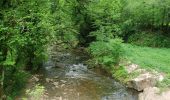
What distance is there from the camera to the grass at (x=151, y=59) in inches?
961

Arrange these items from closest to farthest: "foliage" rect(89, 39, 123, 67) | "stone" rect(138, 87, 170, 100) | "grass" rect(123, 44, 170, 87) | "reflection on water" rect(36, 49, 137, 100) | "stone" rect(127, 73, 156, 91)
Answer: "stone" rect(138, 87, 170, 100) < "reflection on water" rect(36, 49, 137, 100) < "stone" rect(127, 73, 156, 91) < "grass" rect(123, 44, 170, 87) < "foliage" rect(89, 39, 123, 67)

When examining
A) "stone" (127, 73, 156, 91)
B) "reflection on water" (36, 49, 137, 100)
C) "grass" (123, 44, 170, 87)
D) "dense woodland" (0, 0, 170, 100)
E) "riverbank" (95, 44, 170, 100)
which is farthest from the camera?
"grass" (123, 44, 170, 87)

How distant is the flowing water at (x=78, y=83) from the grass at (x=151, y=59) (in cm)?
270

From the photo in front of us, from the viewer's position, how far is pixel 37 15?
18141 mm

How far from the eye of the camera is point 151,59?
28.0m

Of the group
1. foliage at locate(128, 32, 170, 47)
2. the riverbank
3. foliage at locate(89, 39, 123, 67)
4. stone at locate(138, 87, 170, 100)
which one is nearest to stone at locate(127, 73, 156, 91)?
the riverbank

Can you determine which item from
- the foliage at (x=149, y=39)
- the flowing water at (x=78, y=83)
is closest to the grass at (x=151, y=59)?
the flowing water at (x=78, y=83)

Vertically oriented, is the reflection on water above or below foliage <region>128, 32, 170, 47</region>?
below

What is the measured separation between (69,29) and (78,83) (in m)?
6.09

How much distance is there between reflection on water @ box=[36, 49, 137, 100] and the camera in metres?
21.8

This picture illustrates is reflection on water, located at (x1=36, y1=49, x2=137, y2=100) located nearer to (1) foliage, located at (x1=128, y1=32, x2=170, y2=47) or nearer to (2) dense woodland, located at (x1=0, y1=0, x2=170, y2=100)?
(2) dense woodland, located at (x1=0, y1=0, x2=170, y2=100)

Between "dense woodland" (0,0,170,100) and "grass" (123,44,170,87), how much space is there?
1.57 meters

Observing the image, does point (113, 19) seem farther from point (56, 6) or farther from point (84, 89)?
point (84, 89)

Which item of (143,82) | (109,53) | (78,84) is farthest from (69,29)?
(143,82)
